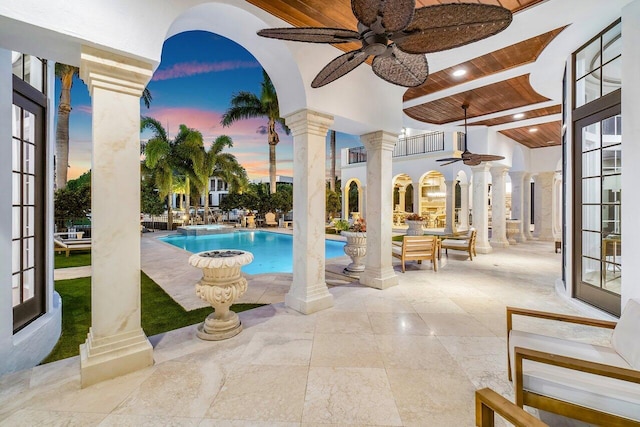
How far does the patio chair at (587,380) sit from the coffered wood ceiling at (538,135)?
857 centimetres

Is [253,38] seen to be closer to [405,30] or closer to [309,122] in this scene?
[309,122]

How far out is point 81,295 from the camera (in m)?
5.06

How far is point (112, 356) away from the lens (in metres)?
2.44

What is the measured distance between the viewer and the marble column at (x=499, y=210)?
33.8ft

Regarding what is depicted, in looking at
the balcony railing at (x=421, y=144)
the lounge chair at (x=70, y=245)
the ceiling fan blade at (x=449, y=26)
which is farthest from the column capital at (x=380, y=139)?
the balcony railing at (x=421, y=144)

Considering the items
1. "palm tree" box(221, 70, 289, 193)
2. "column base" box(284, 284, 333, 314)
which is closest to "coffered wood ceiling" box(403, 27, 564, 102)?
"column base" box(284, 284, 333, 314)

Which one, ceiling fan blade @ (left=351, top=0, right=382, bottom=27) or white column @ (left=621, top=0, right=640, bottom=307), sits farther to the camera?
white column @ (left=621, top=0, right=640, bottom=307)

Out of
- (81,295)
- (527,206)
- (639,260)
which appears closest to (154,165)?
(81,295)

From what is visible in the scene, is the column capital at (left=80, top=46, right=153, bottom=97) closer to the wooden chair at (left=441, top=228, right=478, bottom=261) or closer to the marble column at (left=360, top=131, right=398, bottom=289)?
the marble column at (left=360, top=131, right=398, bottom=289)

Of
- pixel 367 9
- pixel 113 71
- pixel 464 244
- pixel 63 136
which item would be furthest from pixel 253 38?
pixel 63 136

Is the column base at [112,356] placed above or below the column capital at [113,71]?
below

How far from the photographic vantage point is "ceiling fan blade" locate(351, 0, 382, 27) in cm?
184

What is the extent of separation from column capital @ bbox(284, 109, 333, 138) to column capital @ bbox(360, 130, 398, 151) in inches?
50.1

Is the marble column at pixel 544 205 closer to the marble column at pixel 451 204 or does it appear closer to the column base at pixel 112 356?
the marble column at pixel 451 204
